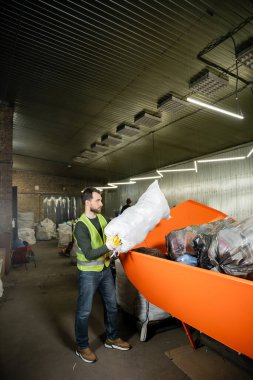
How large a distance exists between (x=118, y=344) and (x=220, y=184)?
7.77 meters

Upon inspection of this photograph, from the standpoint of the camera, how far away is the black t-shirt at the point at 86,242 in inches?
81.9

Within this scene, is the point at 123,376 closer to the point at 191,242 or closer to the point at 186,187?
the point at 191,242

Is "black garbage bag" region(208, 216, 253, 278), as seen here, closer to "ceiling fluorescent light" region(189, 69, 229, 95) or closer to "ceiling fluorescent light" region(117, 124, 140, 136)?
"ceiling fluorescent light" region(189, 69, 229, 95)

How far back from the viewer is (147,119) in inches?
248

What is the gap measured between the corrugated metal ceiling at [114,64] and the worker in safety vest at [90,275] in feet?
8.52

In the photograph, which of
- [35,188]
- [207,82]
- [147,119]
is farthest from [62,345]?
[35,188]

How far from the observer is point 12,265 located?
20.6 feet

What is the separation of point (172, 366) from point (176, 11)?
13.6 ft

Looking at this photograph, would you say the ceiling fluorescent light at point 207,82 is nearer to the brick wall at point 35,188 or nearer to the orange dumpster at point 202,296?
the orange dumpster at point 202,296

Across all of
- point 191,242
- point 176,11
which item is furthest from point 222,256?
point 176,11

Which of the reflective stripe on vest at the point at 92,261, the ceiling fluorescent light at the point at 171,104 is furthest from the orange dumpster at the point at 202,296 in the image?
the ceiling fluorescent light at the point at 171,104

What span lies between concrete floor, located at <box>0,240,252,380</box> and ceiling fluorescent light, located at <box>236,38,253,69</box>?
4.12m

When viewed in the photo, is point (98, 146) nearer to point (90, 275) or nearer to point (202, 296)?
point (90, 275)

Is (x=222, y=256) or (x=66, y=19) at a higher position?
(x=66, y=19)
